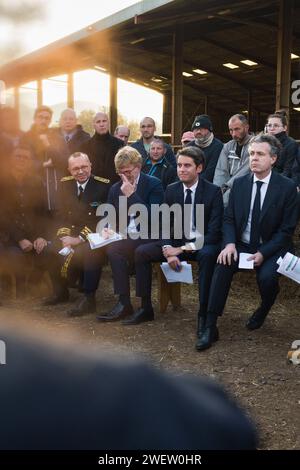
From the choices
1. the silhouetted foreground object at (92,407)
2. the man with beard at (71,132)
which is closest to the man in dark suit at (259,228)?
the man with beard at (71,132)

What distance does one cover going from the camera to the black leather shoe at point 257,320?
4.21 m

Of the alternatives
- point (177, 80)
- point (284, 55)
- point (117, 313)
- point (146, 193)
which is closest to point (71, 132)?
point (146, 193)

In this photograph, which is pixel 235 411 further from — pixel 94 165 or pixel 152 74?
pixel 152 74

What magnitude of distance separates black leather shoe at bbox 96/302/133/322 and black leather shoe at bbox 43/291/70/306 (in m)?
0.79

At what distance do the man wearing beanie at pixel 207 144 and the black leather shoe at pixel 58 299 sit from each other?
6.03ft

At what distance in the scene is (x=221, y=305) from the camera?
13.2 feet

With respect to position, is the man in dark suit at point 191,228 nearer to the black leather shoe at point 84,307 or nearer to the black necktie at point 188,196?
the black necktie at point 188,196

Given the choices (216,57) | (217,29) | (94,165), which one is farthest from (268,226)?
(216,57)

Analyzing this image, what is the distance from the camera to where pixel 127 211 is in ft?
15.9

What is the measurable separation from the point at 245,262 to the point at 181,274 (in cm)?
60

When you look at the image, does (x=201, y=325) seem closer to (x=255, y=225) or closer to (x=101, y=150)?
(x=255, y=225)

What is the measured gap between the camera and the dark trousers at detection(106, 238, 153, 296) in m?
4.62
